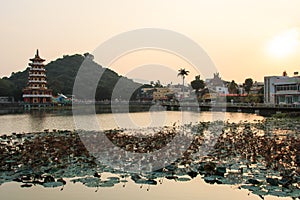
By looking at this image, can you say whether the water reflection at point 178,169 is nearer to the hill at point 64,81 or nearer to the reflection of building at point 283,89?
the reflection of building at point 283,89

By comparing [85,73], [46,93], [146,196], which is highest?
[85,73]

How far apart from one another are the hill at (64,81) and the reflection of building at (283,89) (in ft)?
97.4

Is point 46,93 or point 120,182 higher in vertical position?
point 46,93

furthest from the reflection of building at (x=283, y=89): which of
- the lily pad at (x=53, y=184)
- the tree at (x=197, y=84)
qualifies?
the lily pad at (x=53, y=184)

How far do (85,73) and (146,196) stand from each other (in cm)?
8257

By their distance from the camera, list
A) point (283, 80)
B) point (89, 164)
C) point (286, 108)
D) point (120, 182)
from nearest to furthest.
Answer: point (120, 182) → point (89, 164) → point (286, 108) → point (283, 80)

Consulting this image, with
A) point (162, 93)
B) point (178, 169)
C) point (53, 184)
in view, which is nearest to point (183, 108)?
point (162, 93)

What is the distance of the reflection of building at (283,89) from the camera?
50156 millimetres

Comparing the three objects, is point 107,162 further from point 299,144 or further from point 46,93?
point 46,93

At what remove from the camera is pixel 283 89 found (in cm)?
5228

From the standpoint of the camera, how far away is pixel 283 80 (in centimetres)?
5216

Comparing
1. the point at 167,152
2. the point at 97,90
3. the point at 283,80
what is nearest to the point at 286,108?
the point at 283,80

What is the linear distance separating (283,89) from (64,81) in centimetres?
6345

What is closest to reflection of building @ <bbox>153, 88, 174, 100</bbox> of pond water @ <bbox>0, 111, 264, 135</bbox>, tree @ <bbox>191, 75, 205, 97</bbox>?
tree @ <bbox>191, 75, 205, 97</bbox>
